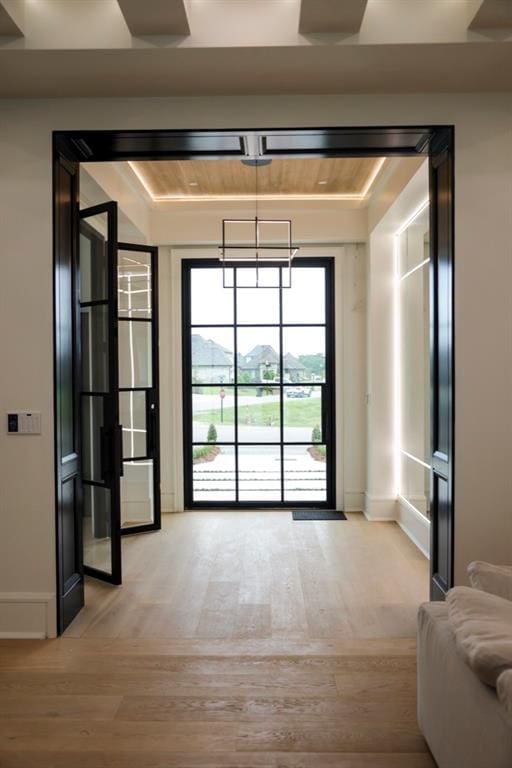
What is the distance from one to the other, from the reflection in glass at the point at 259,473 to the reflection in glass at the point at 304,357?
78 cm

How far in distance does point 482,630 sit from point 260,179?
455 cm

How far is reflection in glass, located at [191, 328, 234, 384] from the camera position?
6.47 meters

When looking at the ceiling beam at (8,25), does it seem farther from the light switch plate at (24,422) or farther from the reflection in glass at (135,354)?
the reflection in glass at (135,354)

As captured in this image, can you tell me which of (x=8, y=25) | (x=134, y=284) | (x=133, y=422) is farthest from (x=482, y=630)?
(x=134, y=284)

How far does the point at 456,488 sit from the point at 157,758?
184cm

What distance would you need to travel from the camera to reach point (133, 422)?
17.8 feet

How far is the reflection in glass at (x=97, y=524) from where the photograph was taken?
393cm

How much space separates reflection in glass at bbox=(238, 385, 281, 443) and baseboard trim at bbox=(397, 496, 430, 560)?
147 cm

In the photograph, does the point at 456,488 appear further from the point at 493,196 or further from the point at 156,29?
the point at 156,29

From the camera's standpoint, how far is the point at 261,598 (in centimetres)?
384

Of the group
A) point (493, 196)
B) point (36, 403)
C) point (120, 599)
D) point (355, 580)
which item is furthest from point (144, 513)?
point (493, 196)

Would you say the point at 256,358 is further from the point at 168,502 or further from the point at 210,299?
the point at 168,502

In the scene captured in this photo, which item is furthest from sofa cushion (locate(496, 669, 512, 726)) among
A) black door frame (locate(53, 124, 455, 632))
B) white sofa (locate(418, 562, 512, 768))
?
black door frame (locate(53, 124, 455, 632))

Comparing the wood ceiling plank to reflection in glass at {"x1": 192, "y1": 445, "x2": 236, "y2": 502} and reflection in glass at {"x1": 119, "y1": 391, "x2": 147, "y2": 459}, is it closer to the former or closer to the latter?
reflection in glass at {"x1": 119, "y1": 391, "x2": 147, "y2": 459}
